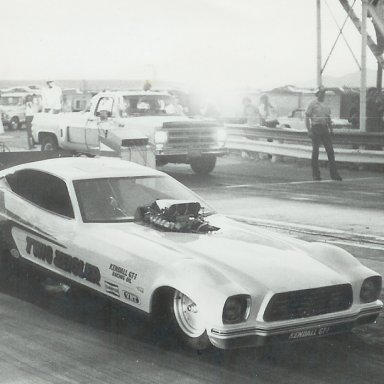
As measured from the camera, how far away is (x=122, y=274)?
19.6 ft

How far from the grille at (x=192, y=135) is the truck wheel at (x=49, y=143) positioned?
10.5 ft

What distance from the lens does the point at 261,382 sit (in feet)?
16.6

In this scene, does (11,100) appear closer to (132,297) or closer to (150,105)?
(150,105)

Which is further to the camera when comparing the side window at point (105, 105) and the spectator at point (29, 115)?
the spectator at point (29, 115)

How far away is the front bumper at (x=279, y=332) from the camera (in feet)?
17.2

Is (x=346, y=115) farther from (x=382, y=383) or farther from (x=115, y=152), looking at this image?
(x=382, y=383)

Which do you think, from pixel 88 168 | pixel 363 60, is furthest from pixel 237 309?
pixel 363 60

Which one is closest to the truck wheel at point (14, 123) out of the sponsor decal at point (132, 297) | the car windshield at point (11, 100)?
the car windshield at point (11, 100)

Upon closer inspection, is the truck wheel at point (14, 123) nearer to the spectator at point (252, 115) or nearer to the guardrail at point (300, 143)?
the spectator at point (252, 115)

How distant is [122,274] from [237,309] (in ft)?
3.39

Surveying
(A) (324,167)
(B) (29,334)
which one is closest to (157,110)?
(A) (324,167)

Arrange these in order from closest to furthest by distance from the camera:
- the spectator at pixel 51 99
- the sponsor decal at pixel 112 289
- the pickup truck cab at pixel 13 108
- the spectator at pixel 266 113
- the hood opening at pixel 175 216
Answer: the sponsor decal at pixel 112 289
the hood opening at pixel 175 216
the spectator at pixel 51 99
the spectator at pixel 266 113
the pickup truck cab at pixel 13 108

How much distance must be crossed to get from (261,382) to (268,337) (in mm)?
360

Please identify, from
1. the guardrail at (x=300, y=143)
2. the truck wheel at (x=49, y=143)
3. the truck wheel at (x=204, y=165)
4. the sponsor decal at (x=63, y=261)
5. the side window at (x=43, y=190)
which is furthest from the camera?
the truck wheel at (x=49, y=143)
